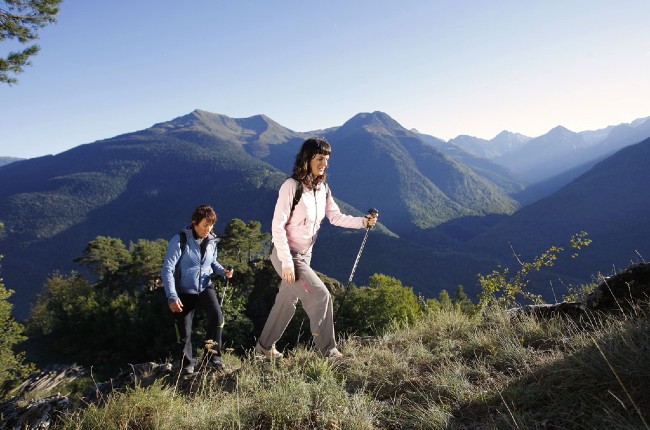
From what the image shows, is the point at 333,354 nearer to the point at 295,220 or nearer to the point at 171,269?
the point at 295,220

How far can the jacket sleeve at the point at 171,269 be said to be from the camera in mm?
4566

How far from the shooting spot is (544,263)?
21.5ft

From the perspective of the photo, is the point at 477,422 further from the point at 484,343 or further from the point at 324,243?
the point at 324,243

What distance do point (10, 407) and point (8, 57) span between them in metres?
8.85

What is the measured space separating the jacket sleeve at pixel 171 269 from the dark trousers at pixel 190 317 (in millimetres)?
349

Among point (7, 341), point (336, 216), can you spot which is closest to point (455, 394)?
point (336, 216)

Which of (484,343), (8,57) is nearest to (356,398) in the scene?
(484,343)

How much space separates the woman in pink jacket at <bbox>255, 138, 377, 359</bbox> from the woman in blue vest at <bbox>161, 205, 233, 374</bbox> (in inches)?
40.5

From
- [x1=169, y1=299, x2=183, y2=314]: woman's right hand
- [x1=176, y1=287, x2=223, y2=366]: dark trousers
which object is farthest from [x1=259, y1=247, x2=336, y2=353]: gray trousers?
[x1=169, y1=299, x2=183, y2=314]: woman's right hand

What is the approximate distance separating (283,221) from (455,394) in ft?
7.35

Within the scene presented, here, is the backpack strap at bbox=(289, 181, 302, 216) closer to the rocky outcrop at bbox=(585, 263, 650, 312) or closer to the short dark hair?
the short dark hair

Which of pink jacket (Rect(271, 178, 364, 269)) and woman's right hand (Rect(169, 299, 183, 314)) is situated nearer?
pink jacket (Rect(271, 178, 364, 269))

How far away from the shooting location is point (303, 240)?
414 centimetres

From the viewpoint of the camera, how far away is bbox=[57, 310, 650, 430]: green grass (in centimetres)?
221
